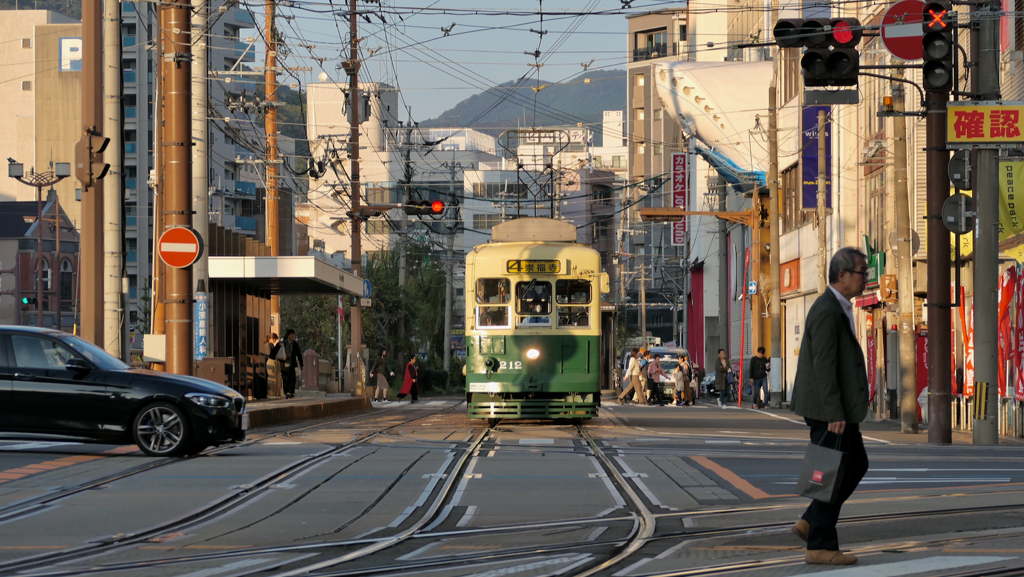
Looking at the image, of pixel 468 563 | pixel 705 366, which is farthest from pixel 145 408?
pixel 705 366

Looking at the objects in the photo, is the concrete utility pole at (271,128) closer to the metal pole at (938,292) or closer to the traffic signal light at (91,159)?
the traffic signal light at (91,159)

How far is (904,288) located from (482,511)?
49.6 ft

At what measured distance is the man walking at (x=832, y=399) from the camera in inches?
271

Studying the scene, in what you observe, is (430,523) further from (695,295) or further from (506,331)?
(695,295)

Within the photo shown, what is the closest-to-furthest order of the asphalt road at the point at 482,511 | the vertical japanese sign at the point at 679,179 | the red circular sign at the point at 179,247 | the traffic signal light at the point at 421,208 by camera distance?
the asphalt road at the point at 482,511, the red circular sign at the point at 179,247, the traffic signal light at the point at 421,208, the vertical japanese sign at the point at 679,179

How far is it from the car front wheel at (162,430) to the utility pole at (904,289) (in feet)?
40.9

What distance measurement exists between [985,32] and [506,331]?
932 centimetres

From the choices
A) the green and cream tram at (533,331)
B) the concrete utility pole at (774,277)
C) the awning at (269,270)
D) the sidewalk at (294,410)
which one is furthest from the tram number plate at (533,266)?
the concrete utility pole at (774,277)

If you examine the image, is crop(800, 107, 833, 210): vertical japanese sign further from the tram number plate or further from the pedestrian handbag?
the pedestrian handbag

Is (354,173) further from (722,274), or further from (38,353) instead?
(38,353)

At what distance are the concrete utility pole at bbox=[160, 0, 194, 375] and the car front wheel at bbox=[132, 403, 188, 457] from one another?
2.88m

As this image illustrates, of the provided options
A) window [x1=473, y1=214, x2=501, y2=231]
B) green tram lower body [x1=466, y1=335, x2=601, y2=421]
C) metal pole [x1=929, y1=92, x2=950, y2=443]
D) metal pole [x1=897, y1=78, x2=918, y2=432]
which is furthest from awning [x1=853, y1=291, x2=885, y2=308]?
window [x1=473, y1=214, x2=501, y2=231]

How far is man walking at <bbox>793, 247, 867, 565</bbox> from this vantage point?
271 inches

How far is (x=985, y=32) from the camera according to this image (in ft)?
56.6
